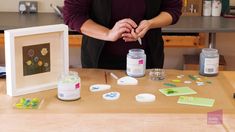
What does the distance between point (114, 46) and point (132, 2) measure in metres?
0.23

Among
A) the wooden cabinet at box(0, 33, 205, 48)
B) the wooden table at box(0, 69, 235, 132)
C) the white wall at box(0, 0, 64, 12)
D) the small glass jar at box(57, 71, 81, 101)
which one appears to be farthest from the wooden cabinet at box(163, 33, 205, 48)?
the small glass jar at box(57, 71, 81, 101)

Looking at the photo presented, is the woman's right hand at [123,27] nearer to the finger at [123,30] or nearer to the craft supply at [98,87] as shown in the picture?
the finger at [123,30]

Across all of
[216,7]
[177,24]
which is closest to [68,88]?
[177,24]

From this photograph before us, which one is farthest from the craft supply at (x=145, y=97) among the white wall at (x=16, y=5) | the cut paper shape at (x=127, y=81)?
the white wall at (x=16, y=5)

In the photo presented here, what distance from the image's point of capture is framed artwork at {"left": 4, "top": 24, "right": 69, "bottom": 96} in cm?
152

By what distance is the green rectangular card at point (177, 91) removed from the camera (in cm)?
160

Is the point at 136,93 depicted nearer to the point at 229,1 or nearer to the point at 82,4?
the point at 82,4

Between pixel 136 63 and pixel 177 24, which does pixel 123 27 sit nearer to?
pixel 136 63

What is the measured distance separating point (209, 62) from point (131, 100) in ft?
1.43

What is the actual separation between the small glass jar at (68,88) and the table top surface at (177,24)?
5.26ft

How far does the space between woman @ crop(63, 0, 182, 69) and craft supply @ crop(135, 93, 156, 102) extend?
0.40 m

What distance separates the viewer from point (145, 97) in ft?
5.04

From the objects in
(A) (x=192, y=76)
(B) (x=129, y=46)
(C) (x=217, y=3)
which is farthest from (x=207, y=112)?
(C) (x=217, y=3)

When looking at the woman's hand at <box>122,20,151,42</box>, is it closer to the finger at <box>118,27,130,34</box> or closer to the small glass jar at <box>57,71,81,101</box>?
the finger at <box>118,27,130,34</box>
